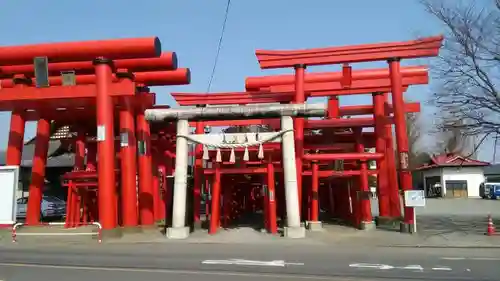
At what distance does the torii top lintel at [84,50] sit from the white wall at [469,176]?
45.6 m

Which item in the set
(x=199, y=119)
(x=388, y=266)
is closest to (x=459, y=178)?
(x=199, y=119)

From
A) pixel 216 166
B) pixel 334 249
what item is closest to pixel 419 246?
pixel 334 249

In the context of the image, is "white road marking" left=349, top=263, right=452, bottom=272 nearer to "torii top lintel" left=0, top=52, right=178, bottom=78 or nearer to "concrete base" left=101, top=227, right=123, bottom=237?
"concrete base" left=101, top=227, right=123, bottom=237

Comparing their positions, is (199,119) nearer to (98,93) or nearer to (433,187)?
(98,93)

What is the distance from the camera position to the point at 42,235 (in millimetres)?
17703

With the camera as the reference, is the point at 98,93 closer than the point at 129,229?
Yes

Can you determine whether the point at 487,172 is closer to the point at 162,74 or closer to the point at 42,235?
the point at 162,74

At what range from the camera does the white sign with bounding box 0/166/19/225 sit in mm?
18266

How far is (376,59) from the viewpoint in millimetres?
19359

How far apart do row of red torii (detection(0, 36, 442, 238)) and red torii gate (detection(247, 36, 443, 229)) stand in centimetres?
4

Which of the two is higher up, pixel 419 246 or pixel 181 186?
pixel 181 186

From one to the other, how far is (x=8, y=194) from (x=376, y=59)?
47.9 feet

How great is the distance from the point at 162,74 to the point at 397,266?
14.5 metres

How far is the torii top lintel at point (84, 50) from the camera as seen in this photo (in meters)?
17.4
